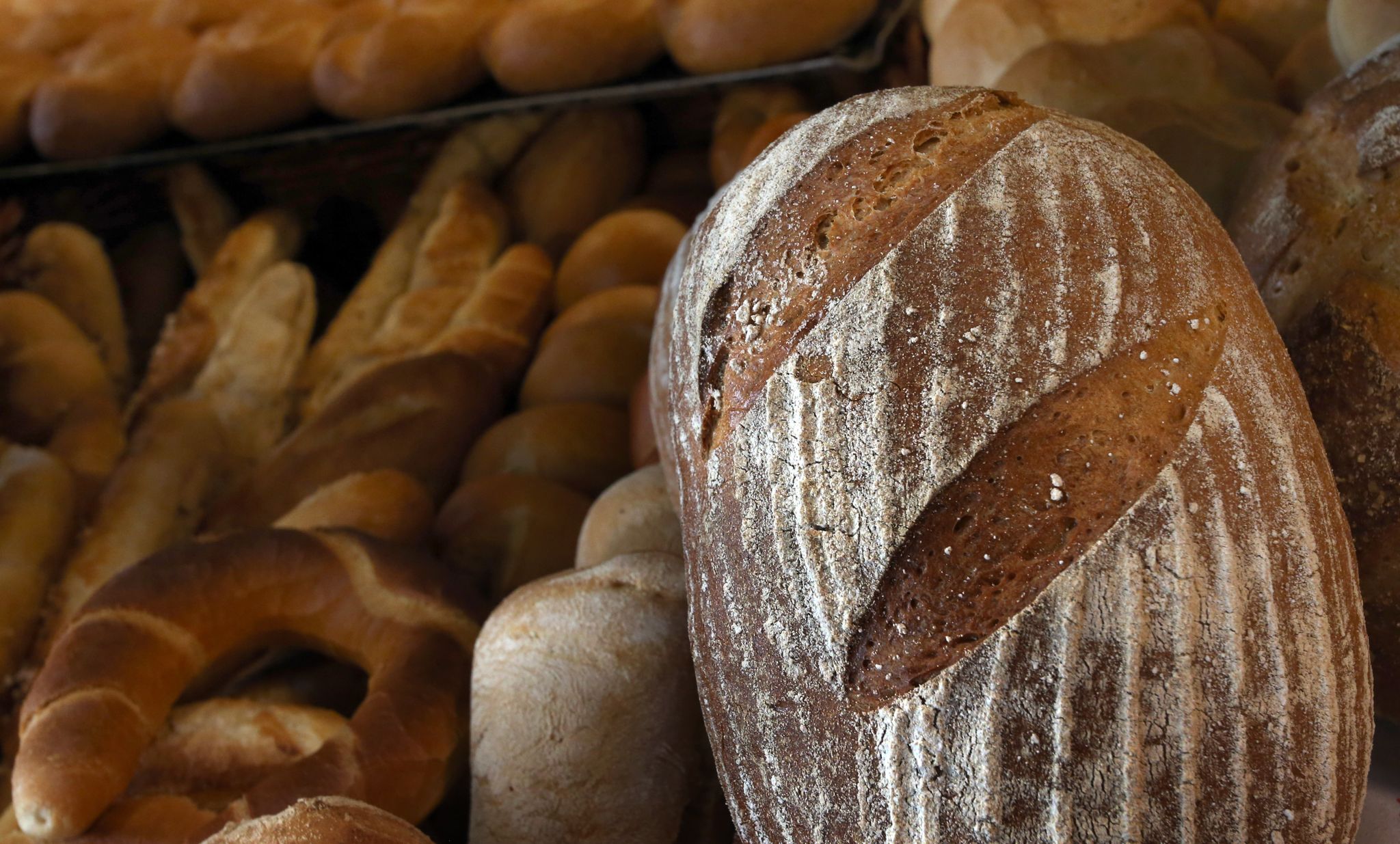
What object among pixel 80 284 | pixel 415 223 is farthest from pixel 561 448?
pixel 80 284

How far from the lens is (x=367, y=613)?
1.10 meters

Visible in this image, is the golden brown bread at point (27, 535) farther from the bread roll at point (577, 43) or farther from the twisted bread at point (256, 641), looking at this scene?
the bread roll at point (577, 43)

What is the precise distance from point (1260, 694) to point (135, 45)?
8.13ft

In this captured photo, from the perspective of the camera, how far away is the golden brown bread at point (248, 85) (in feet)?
6.46

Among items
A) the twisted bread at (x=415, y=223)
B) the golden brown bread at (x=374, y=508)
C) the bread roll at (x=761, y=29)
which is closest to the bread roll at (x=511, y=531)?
the golden brown bread at (x=374, y=508)

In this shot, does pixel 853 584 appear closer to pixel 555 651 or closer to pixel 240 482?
pixel 555 651

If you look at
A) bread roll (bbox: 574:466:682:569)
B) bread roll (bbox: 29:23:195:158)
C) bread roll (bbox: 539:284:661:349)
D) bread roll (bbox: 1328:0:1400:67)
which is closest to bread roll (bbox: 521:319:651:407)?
bread roll (bbox: 539:284:661:349)

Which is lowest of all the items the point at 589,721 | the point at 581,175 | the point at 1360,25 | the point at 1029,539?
the point at 589,721

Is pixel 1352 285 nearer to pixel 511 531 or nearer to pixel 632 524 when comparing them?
pixel 632 524

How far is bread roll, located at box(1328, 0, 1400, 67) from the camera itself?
3.21 feet

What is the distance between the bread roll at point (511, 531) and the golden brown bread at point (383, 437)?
187 mm

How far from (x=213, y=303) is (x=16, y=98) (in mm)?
706

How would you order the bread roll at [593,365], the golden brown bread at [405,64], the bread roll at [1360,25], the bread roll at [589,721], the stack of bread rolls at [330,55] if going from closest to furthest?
the bread roll at [589,721]
the bread roll at [1360,25]
the bread roll at [593,365]
the stack of bread rolls at [330,55]
the golden brown bread at [405,64]

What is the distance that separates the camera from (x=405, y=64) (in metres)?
1.88
